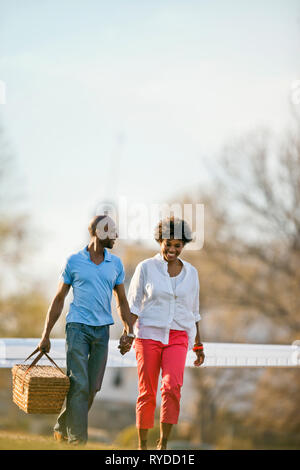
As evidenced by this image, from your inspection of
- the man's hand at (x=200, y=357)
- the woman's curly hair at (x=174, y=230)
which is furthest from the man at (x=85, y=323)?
the man's hand at (x=200, y=357)

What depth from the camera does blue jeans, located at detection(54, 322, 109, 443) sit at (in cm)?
500

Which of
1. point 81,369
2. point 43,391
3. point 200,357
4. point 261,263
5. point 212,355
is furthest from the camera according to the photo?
point 261,263

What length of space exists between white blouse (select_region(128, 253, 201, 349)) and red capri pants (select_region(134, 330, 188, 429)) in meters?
0.07

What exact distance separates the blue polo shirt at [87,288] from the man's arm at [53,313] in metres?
0.07

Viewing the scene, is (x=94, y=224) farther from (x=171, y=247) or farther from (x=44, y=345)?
(x=44, y=345)

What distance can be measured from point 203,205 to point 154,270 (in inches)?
800

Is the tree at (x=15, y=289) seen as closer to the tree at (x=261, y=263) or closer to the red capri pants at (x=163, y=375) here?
the tree at (x=261, y=263)

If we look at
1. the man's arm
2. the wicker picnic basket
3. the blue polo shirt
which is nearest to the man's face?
the blue polo shirt

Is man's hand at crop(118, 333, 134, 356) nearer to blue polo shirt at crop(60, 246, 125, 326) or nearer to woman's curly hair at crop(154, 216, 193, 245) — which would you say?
blue polo shirt at crop(60, 246, 125, 326)

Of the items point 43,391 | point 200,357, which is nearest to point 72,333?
point 43,391

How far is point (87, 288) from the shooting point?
504 cm

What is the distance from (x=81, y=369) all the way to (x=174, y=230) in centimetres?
127
